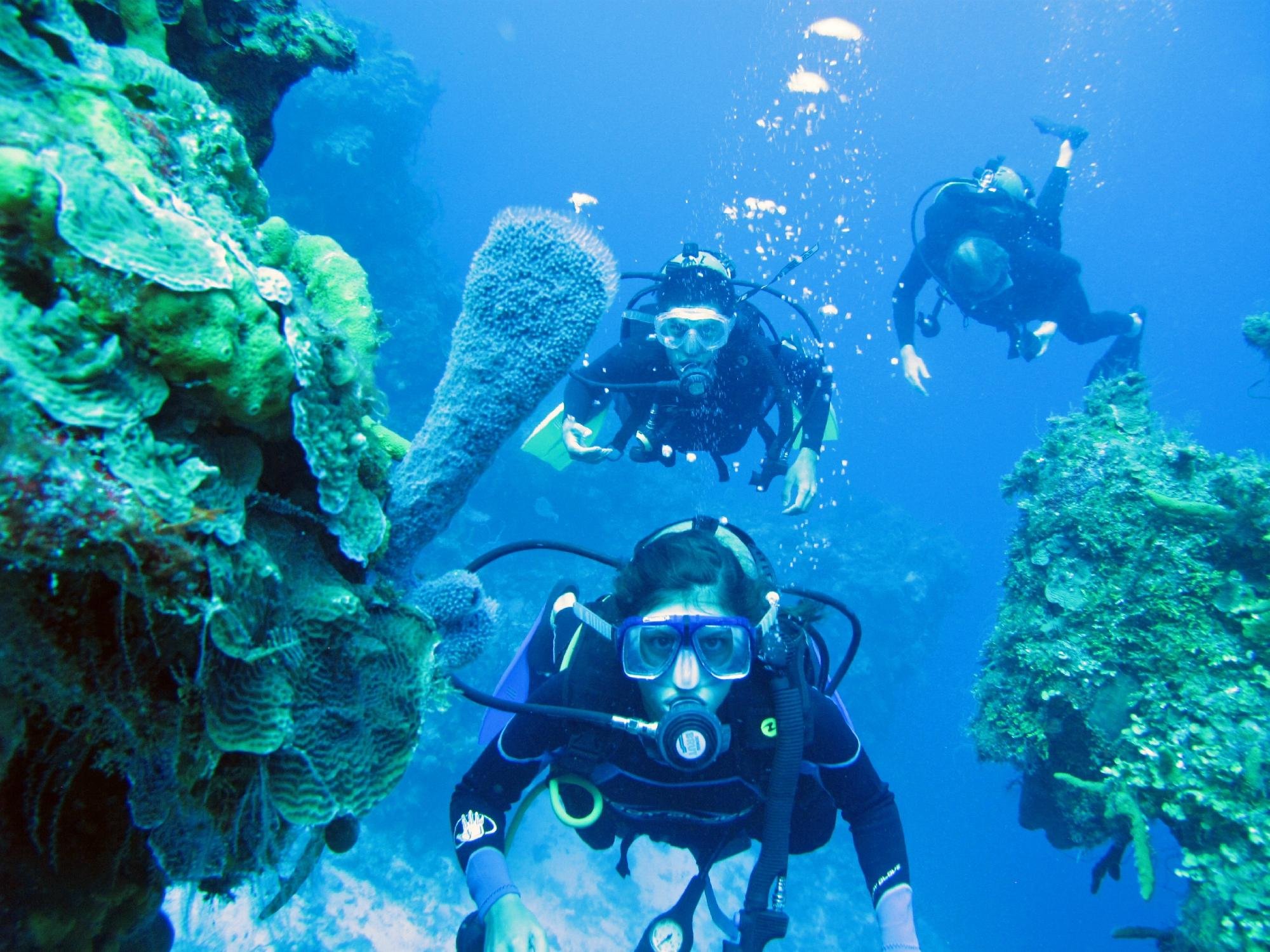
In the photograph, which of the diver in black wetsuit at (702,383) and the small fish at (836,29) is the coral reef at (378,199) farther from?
the small fish at (836,29)

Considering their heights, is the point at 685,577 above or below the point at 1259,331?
below

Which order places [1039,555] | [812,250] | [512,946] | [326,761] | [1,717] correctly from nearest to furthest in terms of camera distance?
[1,717]
[326,761]
[512,946]
[1039,555]
[812,250]

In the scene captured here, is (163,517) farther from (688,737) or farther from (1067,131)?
(1067,131)

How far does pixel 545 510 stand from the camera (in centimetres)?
1430

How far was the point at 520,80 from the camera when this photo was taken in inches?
3039

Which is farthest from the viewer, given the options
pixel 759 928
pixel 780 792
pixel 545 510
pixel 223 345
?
pixel 545 510

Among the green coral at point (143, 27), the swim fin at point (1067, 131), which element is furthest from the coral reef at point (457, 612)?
the swim fin at point (1067, 131)

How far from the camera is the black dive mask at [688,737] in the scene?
2.56 meters

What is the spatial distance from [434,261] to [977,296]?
45.0 feet

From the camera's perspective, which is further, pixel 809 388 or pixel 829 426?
pixel 829 426

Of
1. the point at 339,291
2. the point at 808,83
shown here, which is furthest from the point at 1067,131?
the point at 808,83

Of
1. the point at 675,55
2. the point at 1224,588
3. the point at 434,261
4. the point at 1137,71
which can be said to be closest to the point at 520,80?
the point at 675,55

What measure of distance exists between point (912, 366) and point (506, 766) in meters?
7.02

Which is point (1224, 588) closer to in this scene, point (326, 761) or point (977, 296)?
point (326, 761)
